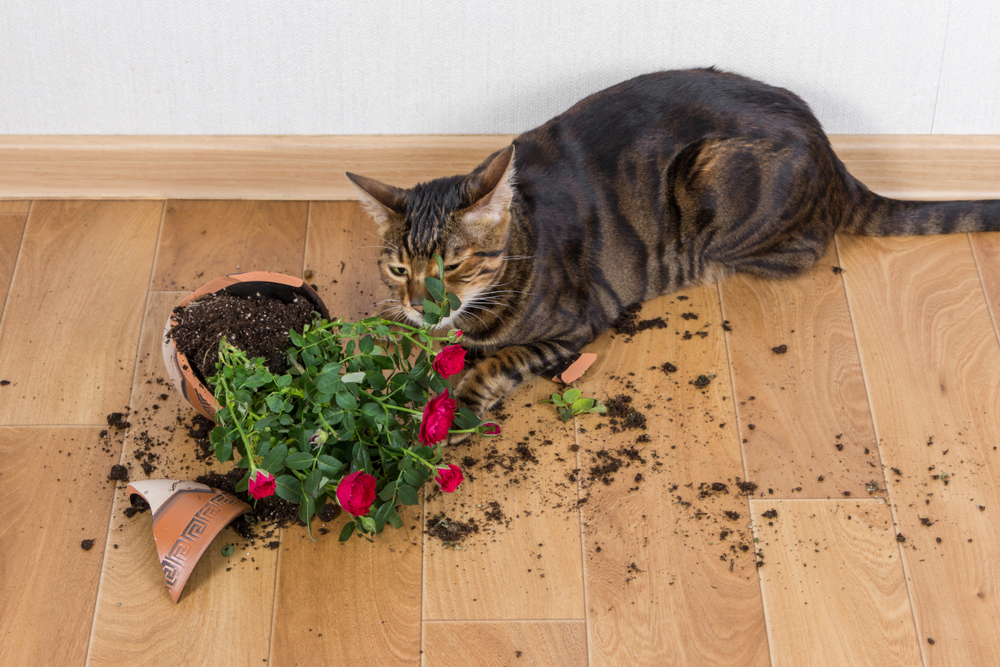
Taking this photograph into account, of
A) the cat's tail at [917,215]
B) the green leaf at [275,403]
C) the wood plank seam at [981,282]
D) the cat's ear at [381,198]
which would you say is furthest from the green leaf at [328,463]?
the wood plank seam at [981,282]

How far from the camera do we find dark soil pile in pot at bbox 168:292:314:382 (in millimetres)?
1481

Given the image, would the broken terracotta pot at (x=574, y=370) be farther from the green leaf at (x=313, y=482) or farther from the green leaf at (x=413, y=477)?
the green leaf at (x=313, y=482)

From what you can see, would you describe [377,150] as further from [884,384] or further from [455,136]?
[884,384]

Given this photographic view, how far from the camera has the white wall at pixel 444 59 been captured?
177 cm

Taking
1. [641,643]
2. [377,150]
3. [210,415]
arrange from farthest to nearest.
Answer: [377,150], [210,415], [641,643]

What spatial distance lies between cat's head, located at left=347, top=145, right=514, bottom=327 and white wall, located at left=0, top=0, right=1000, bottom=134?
1.46 ft

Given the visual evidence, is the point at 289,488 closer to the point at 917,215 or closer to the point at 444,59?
Result: the point at 444,59

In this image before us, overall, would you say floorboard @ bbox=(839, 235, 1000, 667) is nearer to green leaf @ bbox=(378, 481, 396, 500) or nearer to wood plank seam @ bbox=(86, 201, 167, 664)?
green leaf @ bbox=(378, 481, 396, 500)

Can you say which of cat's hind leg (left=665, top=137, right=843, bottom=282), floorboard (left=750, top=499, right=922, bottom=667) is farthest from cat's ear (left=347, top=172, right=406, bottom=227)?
floorboard (left=750, top=499, right=922, bottom=667)

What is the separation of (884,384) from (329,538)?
3.78 feet

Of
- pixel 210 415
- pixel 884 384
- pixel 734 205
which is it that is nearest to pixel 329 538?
pixel 210 415

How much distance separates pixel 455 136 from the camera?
197 cm

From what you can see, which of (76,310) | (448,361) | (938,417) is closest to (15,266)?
(76,310)

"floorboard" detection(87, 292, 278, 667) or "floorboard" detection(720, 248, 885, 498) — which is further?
"floorboard" detection(720, 248, 885, 498)
